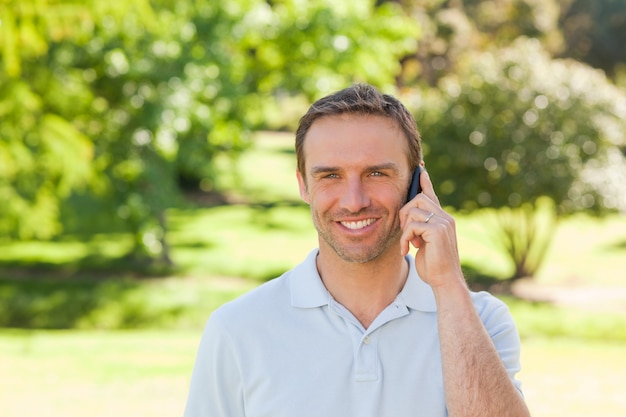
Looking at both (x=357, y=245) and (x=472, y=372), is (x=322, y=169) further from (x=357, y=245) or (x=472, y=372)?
(x=472, y=372)

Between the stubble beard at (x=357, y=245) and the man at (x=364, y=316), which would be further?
the stubble beard at (x=357, y=245)

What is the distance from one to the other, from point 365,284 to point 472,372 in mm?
449

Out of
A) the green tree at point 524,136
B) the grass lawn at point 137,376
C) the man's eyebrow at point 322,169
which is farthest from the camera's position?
the green tree at point 524,136

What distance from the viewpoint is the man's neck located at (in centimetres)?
260

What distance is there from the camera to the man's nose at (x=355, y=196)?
2.53 m

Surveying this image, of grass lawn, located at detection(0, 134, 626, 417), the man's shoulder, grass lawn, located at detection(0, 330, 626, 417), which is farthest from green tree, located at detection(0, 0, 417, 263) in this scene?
the man's shoulder

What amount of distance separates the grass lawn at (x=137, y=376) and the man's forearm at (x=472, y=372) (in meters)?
7.59

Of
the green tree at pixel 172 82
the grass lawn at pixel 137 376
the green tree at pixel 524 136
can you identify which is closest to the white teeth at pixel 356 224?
the grass lawn at pixel 137 376

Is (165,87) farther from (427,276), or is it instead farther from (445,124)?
(427,276)

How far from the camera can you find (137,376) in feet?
37.7

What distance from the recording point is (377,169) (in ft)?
8.43

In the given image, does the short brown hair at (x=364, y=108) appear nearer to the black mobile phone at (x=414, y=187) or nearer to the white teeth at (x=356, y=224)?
the black mobile phone at (x=414, y=187)

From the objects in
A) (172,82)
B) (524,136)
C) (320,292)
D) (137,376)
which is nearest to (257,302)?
(320,292)

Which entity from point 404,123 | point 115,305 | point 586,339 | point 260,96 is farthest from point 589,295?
point 404,123
